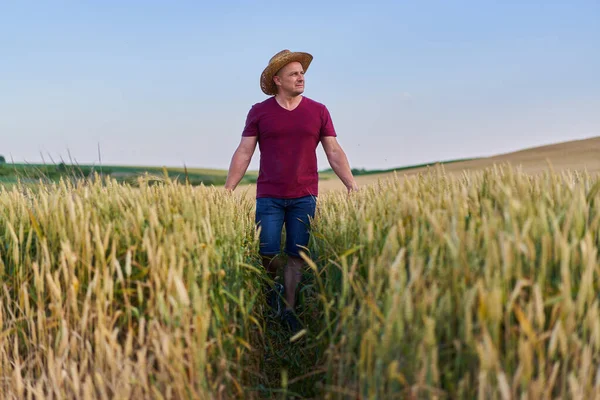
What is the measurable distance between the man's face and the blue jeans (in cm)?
97

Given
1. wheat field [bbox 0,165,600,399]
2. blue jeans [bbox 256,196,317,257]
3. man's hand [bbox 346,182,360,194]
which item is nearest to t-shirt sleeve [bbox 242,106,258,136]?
blue jeans [bbox 256,196,317,257]

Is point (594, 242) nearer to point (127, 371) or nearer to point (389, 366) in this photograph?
point (389, 366)

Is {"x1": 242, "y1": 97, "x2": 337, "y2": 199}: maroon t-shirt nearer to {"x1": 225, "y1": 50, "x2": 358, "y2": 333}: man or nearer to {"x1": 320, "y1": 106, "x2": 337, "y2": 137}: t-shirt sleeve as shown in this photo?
{"x1": 225, "y1": 50, "x2": 358, "y2": 333}: man

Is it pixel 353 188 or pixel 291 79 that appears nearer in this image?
pixel 291 79

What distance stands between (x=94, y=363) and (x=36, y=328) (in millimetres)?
542

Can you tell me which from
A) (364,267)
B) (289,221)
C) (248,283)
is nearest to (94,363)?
(248,283)

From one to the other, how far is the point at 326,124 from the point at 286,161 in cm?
64

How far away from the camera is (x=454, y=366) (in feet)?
6.39

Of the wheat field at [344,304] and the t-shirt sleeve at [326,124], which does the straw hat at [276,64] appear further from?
the wheat field at [344,304]

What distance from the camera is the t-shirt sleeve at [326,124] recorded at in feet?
15.5

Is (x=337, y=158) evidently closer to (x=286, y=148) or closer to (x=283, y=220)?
(x=286, y=148)

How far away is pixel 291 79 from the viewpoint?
176 inches

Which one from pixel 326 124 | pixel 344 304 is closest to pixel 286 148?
pixel 326 124

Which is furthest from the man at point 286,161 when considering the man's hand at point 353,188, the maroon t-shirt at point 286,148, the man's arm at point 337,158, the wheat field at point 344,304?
the wheat field at point 344,304
